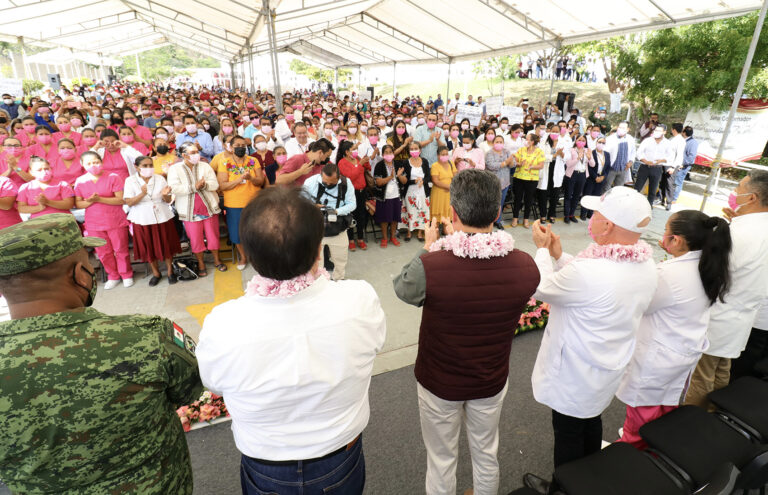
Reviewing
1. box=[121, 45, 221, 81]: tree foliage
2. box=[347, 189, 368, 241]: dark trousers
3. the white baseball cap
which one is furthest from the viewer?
box=[121, 45, 221, 81]: tree foliage

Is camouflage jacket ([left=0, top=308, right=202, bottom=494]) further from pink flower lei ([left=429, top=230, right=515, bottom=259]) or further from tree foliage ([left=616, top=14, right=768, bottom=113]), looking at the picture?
tree foliage ([left=616, top=14, right=768, bottom=113])

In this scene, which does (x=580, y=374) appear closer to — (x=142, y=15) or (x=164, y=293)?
(x=164, y=293)

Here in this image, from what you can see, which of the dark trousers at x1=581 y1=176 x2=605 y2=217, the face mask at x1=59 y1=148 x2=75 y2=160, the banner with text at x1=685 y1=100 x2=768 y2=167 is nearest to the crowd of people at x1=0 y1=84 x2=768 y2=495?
the face mask at x1=59 y1=148 x2=75 y2=160

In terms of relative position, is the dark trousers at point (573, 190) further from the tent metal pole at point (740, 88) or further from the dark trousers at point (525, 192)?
the tent metal pole at point (740, 88)

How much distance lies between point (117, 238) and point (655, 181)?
9417mm

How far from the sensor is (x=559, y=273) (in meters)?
1.96

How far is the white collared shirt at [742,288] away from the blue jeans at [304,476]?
95.2 inches

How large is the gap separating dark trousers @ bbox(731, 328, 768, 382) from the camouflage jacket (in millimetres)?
3719

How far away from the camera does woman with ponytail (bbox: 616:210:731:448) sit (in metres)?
2.07

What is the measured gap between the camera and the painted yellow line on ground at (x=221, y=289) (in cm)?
448

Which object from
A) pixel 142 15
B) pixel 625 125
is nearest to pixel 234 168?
pixel 625 125

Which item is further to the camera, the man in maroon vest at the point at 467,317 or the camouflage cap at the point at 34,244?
the man in maroon vest at the point at 467,317

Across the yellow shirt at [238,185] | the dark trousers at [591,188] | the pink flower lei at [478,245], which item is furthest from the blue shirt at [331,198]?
the dark trousers at [591,188]

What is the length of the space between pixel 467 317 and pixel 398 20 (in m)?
15.7
